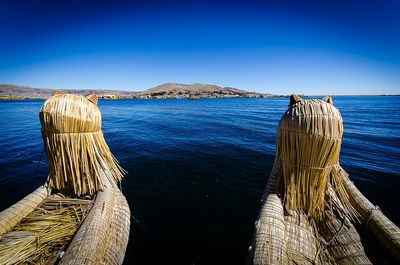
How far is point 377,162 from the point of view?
38.5 feet

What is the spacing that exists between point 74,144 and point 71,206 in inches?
55.5

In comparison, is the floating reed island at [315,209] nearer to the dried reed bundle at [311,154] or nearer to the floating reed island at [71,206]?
the dried reed bundle at [311,154]

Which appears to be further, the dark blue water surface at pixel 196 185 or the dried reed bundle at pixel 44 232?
the dark blue water surface at pixel 196 185

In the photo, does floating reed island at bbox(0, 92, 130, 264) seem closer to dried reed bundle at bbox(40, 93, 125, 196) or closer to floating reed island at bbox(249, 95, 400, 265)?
dried reed bundle at bbox(40, 93, 125, 196)

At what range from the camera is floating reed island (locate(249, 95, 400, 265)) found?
2.98m

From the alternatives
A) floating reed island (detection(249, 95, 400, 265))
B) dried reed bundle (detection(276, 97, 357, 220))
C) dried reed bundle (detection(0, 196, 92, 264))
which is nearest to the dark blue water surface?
dried reed bundle (detection(0, 196, 92, 264))

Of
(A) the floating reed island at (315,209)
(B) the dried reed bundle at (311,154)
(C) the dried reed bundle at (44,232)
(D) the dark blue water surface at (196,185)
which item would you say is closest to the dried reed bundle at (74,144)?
(C) the dried reed bundle at (44,232)

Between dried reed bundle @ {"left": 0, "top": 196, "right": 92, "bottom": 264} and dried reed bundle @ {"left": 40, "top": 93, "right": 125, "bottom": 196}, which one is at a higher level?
dried reed bundle @ {"left": 40, "top": 93, "right": 125, "bottom": 196}

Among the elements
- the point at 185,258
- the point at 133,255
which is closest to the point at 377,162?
the point at 185,258

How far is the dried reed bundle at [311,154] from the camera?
3121 mm

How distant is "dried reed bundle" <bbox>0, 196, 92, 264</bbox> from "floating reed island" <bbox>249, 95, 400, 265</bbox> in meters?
3.32

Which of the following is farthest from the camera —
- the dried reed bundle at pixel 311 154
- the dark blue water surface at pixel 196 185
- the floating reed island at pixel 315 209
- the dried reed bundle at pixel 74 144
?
the dark blue water surface at pixel 196 185

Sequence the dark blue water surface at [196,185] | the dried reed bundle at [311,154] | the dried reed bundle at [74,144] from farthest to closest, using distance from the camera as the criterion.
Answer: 1. the dark blue water surface at [196,185]
2. the dried reed bundle at [74,144]
3. the dried reed bundle at [311,154]

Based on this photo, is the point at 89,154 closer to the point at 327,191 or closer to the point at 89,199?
the point at 89,199
